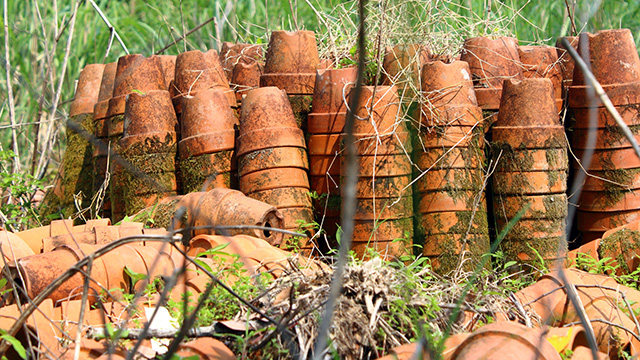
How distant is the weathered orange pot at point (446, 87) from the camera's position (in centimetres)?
380

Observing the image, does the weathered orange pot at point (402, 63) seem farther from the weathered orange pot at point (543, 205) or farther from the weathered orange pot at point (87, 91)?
the weathered orange pot at point (87, 91)

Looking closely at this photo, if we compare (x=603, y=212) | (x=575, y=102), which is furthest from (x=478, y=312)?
(x=575, y=102)

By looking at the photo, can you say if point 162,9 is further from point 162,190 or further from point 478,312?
point 478,312

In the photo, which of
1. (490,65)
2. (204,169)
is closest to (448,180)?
(490,65)

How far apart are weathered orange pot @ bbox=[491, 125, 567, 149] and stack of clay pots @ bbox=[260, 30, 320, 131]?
1.45m

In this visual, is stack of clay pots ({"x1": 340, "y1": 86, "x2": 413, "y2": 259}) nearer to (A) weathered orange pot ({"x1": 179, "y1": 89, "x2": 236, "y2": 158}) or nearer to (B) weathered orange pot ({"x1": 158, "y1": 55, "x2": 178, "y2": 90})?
(A) weathered orange pot ({"x1": 179, "y1": 89, "x2": 236, "y2": 158})

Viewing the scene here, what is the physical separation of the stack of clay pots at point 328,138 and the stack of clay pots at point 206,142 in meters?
0.58

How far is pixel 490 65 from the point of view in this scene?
422cm

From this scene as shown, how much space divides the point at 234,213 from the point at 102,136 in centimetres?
172

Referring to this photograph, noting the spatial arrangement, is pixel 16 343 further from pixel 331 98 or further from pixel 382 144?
pixel 331 98

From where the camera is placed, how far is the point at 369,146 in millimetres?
3754

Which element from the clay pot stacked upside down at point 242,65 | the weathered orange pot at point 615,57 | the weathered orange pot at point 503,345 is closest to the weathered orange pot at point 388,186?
the clay pot stacked upside down at point 242,65

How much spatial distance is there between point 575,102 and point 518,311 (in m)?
2.05

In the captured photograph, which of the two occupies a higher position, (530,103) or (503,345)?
(530,103)
